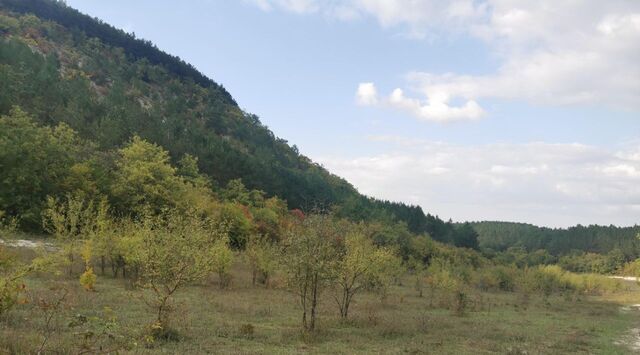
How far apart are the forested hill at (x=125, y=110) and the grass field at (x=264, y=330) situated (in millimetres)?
26431

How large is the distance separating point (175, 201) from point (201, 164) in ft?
160

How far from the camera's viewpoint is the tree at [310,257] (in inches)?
1032

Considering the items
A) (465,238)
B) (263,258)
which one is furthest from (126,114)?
(465,238)

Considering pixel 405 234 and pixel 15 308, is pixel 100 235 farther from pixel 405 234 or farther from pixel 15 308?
pixel 405 234

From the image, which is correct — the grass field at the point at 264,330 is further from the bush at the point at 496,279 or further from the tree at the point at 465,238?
the tree at the point at 465,238

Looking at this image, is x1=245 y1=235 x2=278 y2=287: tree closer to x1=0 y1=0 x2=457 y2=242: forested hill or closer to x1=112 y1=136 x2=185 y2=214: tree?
x1=0 y1=0 x2=457 y2=242: forested hill

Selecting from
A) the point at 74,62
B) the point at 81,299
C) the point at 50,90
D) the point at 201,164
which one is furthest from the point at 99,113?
the point at 81,299

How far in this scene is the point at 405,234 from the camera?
126375 millimetres

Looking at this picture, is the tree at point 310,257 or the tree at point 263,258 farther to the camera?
the tree at point 263,258

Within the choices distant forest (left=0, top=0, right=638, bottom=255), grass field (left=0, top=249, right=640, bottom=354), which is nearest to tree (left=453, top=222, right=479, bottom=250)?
distant forest (left=0, top=0, right=638, bottom=255)

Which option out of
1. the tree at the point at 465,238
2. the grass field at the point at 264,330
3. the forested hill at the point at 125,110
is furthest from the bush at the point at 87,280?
the tree at the point at 465,238

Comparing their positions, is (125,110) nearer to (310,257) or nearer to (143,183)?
(143,183)

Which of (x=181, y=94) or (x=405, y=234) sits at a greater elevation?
(x=181, y=94)

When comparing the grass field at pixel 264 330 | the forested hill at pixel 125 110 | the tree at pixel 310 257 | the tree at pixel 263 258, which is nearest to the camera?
the grass field at pixel 264 330
